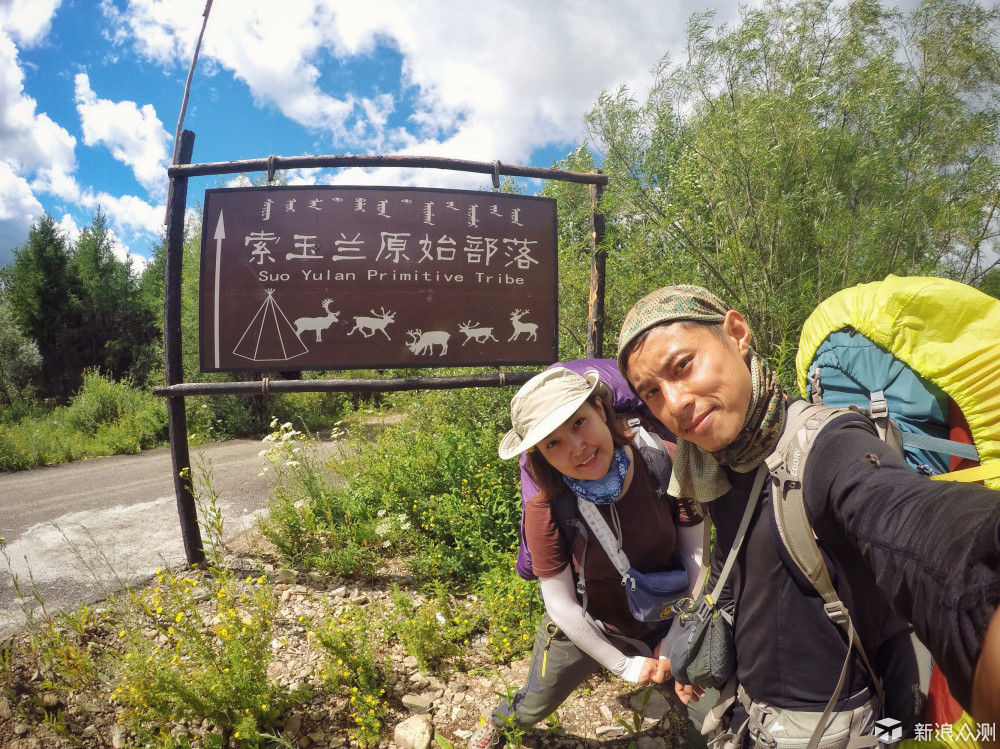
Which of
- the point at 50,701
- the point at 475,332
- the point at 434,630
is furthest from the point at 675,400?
the point at 50,701

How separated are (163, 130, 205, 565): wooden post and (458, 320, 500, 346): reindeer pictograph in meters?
2.15

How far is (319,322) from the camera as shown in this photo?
356cm

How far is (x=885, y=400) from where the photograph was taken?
1.37m

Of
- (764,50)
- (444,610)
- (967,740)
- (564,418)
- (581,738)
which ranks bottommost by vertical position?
(581,738)

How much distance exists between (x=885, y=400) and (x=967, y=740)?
0.84m

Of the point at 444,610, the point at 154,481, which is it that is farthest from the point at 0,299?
the point at 444,610

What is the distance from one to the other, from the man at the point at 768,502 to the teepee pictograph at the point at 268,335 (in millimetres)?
2876

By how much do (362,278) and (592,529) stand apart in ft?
8.39

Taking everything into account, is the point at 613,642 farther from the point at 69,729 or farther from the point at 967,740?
the point at 69,729

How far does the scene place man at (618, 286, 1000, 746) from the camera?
3.30 ft

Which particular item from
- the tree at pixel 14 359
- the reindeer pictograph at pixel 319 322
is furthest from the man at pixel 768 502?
the tree at pixel 14 359

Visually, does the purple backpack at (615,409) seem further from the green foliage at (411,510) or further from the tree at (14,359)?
the tree at (14,359)

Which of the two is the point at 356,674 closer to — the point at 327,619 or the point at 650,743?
the point at 327,619

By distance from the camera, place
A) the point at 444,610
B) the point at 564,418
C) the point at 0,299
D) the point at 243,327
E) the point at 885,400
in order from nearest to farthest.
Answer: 1. the point at 885,400
2. the point at 564,418
3. the point at 444,610
4. the point at 243,327
5. the point at 0,299
